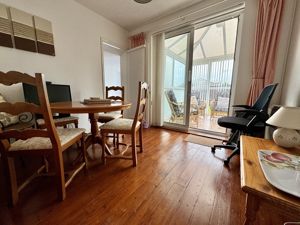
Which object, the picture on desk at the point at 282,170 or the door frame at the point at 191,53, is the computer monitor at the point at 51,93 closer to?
the door frame at the point at 191,53

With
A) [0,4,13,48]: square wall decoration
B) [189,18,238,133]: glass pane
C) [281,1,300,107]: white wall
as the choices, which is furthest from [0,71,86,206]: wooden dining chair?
[189,18,238,133]: glass pane

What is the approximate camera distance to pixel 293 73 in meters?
1.54

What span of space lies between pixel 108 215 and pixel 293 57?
2416 mm

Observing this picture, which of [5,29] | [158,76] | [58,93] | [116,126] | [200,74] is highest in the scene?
[5,29]

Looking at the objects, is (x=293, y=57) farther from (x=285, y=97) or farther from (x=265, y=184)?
(x=265, y=184)

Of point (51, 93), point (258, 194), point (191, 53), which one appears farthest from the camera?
point (191, 53)

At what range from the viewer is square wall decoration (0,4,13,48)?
1.64m

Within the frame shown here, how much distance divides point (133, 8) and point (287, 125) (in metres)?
2.83

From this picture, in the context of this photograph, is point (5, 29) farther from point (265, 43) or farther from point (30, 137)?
point (265, 43)

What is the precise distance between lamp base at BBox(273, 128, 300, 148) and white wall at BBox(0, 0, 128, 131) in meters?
2.76

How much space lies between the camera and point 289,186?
0.54 metres

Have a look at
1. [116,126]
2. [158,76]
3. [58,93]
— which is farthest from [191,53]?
[58,93]

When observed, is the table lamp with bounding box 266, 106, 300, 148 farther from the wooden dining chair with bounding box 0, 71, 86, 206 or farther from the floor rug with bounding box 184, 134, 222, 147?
the wooden dining chair with bounding box 0, 71, 86, 206

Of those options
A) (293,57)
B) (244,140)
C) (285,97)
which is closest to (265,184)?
(244,140)
